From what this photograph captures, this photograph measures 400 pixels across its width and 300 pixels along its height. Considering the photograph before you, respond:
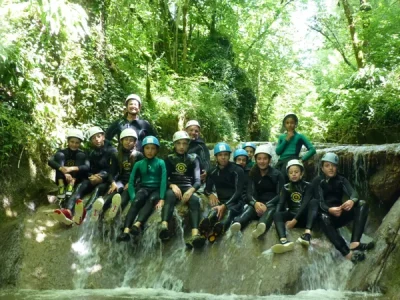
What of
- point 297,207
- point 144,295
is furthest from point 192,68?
point 144,295

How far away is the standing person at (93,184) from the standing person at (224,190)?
207cm

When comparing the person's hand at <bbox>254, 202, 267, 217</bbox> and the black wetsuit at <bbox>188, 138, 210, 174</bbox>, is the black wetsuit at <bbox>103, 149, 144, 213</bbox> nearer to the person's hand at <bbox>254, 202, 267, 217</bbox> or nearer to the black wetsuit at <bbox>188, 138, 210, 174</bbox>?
the black wetsuit at <bbox>188, 138, 210, 174</bbox>

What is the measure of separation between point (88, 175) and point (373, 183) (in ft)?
17.8

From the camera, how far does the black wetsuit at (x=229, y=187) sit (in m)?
6.68

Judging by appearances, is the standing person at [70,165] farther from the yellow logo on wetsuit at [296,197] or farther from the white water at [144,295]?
the yellow logo on wetsuit at [296,197]

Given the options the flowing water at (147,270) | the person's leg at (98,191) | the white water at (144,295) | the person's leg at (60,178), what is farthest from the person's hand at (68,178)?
the white water at (144,295)

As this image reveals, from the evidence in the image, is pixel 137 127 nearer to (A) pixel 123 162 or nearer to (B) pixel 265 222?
(A) pixel 123 162

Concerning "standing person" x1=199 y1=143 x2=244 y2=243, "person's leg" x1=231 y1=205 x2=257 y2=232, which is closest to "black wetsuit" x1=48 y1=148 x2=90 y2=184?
"standing person" x1=199 y1=143 x2=244 y2=243

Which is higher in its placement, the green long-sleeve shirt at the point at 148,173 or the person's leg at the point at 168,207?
the green long-sleeve shirt at the point at 148,173

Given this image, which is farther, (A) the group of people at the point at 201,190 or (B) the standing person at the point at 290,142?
(B) the standing person at the point at 290,142

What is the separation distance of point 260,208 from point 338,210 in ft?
3.85

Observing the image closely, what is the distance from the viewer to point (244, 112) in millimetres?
18328

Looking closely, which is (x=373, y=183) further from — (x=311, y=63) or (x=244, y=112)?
(x=311, y=63)

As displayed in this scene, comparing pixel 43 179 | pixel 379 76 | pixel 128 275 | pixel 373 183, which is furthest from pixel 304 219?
pixel 379 76
